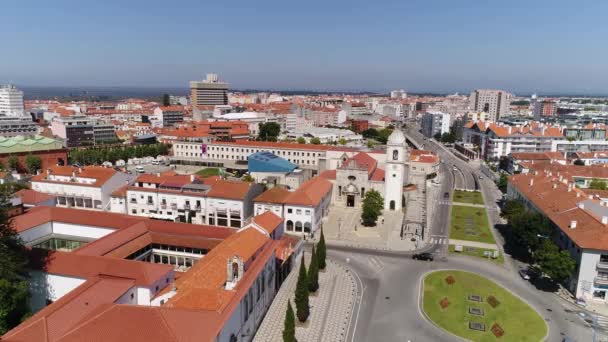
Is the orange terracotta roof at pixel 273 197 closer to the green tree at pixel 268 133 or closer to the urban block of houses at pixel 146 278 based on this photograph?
the urban block of houses at pixel 146 278

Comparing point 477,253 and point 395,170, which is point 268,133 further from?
point 477,253

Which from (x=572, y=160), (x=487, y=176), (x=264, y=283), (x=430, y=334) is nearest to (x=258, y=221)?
(x=264, y=283)

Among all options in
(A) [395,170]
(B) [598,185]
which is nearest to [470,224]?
(A) [395,170]

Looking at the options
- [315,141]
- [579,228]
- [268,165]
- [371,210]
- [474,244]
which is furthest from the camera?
[315,141]

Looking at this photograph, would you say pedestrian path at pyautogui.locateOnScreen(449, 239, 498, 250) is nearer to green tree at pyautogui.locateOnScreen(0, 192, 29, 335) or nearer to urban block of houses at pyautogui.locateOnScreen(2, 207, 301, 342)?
urban block of houses at pyautogui.locateOnScreen(2, 207, 301, 342)

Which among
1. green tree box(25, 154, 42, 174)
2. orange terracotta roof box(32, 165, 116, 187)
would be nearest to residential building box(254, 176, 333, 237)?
orange terracotta roof box(32, 165, 116, 187)
